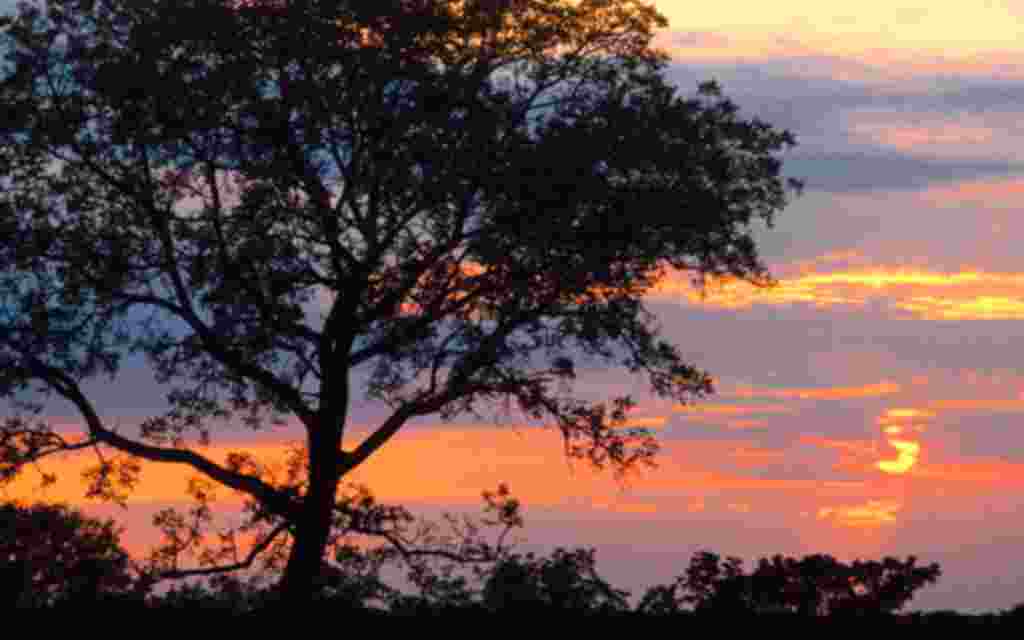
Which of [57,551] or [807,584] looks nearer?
[807,584]

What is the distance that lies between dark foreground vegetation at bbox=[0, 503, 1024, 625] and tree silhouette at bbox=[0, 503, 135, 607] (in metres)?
0.03

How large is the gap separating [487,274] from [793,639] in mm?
10760

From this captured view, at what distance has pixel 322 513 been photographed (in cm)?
2939

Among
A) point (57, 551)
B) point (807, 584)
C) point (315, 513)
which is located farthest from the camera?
point (57, 551)

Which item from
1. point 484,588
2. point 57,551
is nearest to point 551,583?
point 484,588

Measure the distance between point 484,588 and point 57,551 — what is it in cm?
1020

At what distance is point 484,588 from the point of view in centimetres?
2975

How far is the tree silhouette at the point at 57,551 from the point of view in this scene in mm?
31297

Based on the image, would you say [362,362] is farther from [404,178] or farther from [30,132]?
[30,132]

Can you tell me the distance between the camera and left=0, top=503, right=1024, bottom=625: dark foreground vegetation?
20.8 m

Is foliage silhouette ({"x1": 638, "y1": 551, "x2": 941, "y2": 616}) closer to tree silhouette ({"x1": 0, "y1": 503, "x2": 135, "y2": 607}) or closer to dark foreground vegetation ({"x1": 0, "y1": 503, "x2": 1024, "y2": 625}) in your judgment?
dark foreground vegetation ({"x1": 0, "y1": 503, "x2": 1024, "y2": 625})

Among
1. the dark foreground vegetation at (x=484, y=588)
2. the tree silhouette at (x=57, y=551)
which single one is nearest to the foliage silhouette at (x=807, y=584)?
the dark foreground vegetation at (x=484, y=588)

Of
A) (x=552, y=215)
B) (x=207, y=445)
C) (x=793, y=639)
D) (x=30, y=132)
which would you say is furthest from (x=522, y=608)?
(x=30, y=132)

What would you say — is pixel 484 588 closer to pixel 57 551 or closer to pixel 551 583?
pixel 551 583
